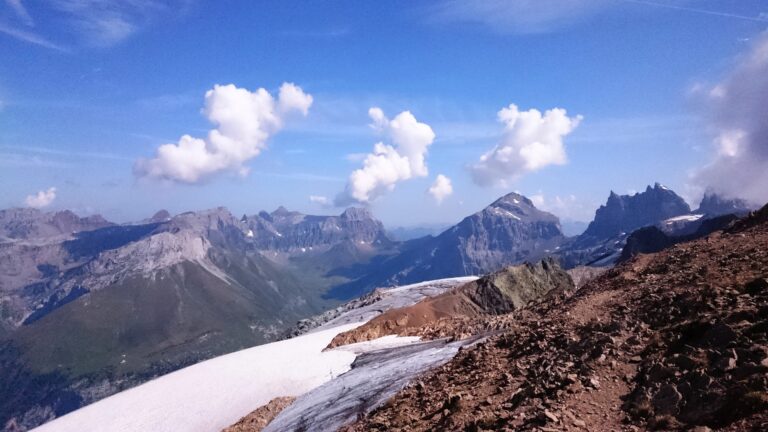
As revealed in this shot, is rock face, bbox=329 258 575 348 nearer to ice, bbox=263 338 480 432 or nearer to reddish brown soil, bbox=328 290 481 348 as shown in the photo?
reddish brown soil, bbox=328 290 481 348

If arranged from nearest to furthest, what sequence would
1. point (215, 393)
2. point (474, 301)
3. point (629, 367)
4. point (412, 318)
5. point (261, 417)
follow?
point (629, 367), point (261, 417), point (215, 393), point (412, 318), point (474, 301)

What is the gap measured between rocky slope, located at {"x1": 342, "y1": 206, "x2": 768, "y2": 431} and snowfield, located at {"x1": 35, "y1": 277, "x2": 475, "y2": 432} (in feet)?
16.4

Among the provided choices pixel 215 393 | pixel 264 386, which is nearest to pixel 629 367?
pixel 264 386

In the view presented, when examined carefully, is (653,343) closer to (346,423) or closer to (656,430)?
(656,430)

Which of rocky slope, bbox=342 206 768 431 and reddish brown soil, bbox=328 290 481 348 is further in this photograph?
reddish brown soil, bbox=328 290 481 348

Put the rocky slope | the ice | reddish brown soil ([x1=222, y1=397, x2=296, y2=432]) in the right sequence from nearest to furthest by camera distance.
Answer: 1. the rocky slope
2. the ice
3. reddish brown soil ([x1=222, y1=397, x2=296, y2=432])

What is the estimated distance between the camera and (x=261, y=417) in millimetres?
29641

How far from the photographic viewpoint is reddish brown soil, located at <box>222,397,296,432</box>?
28341 millimetres

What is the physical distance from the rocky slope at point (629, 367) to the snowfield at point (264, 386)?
4.99m

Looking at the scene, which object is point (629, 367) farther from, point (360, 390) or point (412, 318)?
point (412, 318)

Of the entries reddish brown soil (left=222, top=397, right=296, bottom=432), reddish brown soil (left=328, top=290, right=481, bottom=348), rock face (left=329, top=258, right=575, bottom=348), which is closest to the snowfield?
reddish brown soil (left=222, top=397, right=296, bottom=432)

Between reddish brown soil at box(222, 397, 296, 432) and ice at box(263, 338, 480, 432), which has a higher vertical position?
ice at box(263, 338, 480, 432)

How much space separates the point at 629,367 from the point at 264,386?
30.1 metres

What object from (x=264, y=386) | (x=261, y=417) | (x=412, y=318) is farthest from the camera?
(x=412, y=318)
